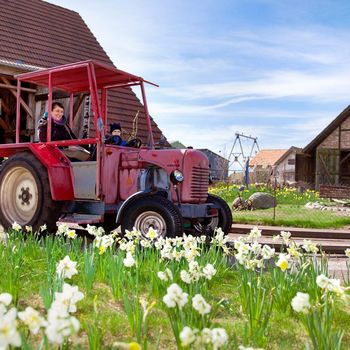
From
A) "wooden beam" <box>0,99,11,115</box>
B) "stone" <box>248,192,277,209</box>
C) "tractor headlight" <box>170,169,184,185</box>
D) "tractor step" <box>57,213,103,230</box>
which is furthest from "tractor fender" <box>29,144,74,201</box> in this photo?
"stone" <box>248,192,277,209</box>

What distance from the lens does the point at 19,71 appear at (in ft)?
44.8

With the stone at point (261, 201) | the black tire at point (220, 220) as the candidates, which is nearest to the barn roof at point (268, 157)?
the stone at point (261, 201)

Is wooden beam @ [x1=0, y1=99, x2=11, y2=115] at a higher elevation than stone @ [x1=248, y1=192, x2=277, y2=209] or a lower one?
higher

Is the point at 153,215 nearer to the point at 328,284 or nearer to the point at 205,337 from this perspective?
the point at 328,284

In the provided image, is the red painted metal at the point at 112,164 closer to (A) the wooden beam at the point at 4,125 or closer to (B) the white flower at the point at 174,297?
(B) the white flower at the point at 174,297

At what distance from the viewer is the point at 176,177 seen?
243 inches

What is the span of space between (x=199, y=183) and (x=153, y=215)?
931mm

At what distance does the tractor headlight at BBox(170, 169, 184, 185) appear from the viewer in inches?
243

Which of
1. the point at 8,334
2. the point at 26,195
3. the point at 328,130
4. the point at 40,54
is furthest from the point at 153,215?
the point at 328,130

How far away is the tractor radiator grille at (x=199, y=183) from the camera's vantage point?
6379mm

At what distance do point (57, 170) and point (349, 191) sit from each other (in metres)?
13.6

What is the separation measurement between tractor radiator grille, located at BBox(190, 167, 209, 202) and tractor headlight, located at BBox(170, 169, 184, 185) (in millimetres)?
224

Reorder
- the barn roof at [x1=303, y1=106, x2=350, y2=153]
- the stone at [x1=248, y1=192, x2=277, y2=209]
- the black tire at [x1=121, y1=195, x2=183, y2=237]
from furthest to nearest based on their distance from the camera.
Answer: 1. the barn roof at [x1=303, y1=106, x2=350, y2=153]
2. the stone at [x1=248, y1=192, x2=277, y2=209]
3. the black tire at [x1=121, y1=195, x2=183, y2=237]

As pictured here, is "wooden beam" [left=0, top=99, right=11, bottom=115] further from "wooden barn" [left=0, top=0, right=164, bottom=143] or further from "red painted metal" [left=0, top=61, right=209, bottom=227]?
"red painted metal" [left=0, top=61, right=209, bottom=227]
